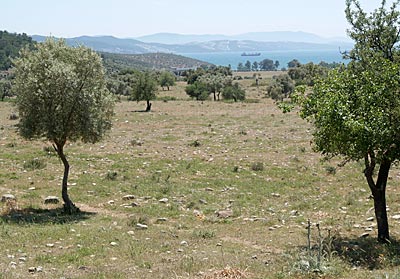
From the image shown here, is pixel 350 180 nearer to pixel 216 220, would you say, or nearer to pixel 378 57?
pixel 216 220

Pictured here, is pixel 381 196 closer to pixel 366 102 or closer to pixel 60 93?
pixel 366 102

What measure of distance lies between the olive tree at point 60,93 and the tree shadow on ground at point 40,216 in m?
0.54

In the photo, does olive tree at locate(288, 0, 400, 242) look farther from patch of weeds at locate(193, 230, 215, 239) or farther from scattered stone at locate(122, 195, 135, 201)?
scattered stone at locate(122, 195, 135, 201)

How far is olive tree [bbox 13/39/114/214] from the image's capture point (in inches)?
717

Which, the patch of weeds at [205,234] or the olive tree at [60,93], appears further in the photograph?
the olive tree at [60,93]

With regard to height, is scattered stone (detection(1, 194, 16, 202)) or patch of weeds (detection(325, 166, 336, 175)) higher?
patch of weeds (detection(325, 166, 336, 175))

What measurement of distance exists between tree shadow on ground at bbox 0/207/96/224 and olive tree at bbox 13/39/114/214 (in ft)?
1.76

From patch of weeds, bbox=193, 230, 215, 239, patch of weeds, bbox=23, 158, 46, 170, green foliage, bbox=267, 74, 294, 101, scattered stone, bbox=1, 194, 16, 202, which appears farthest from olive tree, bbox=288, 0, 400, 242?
green foliage, bbox=267, 74, 294, 101

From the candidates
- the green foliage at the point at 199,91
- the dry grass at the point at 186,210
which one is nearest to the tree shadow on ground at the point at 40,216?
the dry grass at the point at 186,210

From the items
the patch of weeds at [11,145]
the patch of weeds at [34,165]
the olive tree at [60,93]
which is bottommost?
the patch of weeds at [11,145]

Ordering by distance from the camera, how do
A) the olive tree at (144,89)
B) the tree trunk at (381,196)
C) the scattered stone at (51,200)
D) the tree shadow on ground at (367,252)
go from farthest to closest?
the olive tree at (144,89)
the scattered stone at (51,200)
the tree trunk at (381,196)
the tree shadow on ground at (367,252)

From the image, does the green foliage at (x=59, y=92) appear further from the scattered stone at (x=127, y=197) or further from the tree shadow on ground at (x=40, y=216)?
the scattered stone at (x=127, y=197)

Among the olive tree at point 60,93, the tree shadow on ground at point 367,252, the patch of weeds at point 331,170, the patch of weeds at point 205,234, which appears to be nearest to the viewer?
the tree shadow on ground at point 367,252

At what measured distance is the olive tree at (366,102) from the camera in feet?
41.8
